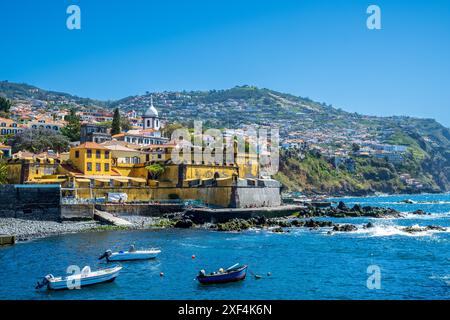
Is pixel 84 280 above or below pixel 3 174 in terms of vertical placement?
below

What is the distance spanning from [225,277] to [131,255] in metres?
8.13

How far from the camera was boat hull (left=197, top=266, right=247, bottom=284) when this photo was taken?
1078 inches

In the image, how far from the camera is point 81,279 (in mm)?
26828

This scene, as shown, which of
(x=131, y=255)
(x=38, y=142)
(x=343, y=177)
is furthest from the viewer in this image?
(x=343, y=177)

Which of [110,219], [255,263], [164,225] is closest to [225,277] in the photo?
[255,263]

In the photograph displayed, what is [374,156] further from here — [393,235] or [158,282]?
[158,282]

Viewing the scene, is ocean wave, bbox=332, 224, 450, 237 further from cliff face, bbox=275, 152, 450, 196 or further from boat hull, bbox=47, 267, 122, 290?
cliff face, bbox=275, 152, 450, 196

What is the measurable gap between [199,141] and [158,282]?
58.0 m

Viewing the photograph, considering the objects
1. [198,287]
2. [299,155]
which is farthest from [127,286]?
[299,155]

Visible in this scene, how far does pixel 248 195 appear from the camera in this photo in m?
60.5

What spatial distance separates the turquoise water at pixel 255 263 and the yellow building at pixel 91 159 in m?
15.5

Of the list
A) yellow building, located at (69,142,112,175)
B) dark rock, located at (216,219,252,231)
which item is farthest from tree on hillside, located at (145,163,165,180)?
dark rock, located at (216,219,252,231)

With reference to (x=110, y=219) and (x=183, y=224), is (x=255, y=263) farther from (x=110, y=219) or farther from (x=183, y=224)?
(x=110, y=219)
